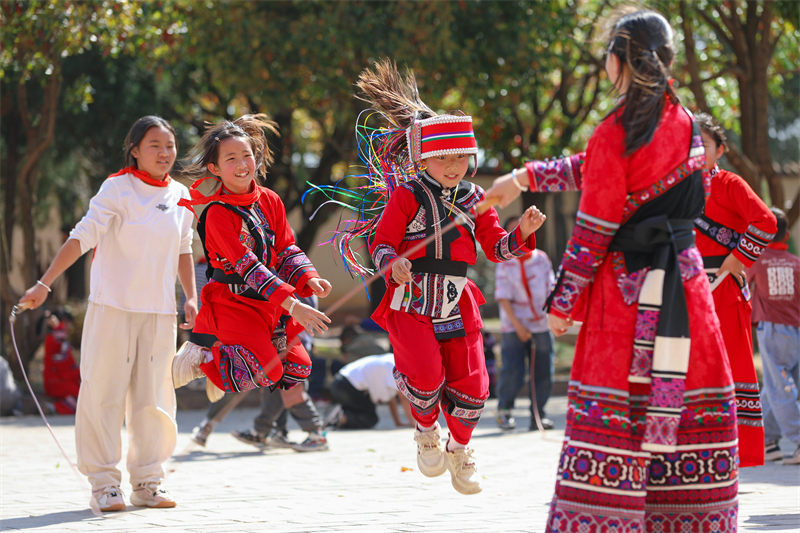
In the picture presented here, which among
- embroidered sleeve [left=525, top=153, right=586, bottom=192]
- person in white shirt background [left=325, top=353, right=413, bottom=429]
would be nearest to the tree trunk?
person in white shirt background [left=325, top=353, right=413, bottom=429]

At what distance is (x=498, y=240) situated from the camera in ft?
15.1

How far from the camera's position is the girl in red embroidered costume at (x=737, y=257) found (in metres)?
4.64

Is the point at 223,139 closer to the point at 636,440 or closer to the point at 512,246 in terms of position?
the point at 512,246

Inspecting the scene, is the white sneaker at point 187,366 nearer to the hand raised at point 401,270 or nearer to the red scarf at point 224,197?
the red scarf at point 224,197

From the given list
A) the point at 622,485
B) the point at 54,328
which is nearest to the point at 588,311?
the point at 622,485

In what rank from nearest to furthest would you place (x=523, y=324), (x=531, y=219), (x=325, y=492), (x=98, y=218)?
(x=531, y=219)
(x=98, y=218)
(x=325, y=492)
(x=523, y=324)

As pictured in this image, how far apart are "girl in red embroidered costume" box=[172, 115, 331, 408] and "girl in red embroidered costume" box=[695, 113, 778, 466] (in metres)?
2.23

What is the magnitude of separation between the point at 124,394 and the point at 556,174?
3062 millimetres

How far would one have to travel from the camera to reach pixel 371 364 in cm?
939

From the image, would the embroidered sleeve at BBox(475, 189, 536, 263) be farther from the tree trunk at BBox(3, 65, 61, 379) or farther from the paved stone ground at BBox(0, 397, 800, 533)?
the tree trunk at BBox(3, 65, 61, 379)

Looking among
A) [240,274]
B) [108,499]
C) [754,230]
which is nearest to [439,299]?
[240,274]

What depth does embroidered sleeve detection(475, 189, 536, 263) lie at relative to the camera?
14.3 feet

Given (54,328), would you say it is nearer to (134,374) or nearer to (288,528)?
(134,374)

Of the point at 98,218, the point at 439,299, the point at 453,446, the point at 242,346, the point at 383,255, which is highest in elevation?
the point at 98,218
